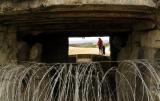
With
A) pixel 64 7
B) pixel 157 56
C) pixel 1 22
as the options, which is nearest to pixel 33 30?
pixel 1 22

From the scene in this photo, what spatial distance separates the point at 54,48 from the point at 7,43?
2.14 metres

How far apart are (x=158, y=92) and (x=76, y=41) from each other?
24805 millimetres

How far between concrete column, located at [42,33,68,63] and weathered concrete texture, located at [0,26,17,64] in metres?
1.38

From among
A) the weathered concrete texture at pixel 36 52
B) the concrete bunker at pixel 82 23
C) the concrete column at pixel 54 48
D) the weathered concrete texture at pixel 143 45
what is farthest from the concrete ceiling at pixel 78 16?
the concrete column at pixel 54 48

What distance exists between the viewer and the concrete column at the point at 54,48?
21.4ft

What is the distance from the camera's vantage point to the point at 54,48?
6918mm

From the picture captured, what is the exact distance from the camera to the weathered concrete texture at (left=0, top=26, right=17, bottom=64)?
479 cm

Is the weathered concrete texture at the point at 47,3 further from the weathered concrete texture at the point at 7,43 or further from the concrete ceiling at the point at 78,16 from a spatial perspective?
the weathered concrete texture at the point at 7,43

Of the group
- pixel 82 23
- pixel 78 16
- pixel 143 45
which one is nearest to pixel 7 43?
pixel 82 23

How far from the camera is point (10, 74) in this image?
407cm

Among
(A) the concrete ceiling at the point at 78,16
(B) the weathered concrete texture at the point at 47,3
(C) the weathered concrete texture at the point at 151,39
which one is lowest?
(C) the weathered concrete texture at the point at 151,39

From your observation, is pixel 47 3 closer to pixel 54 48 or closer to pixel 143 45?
pixel 143 45

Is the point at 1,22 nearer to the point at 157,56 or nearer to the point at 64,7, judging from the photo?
the point at 64,7

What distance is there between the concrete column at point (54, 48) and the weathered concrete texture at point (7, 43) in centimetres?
138
